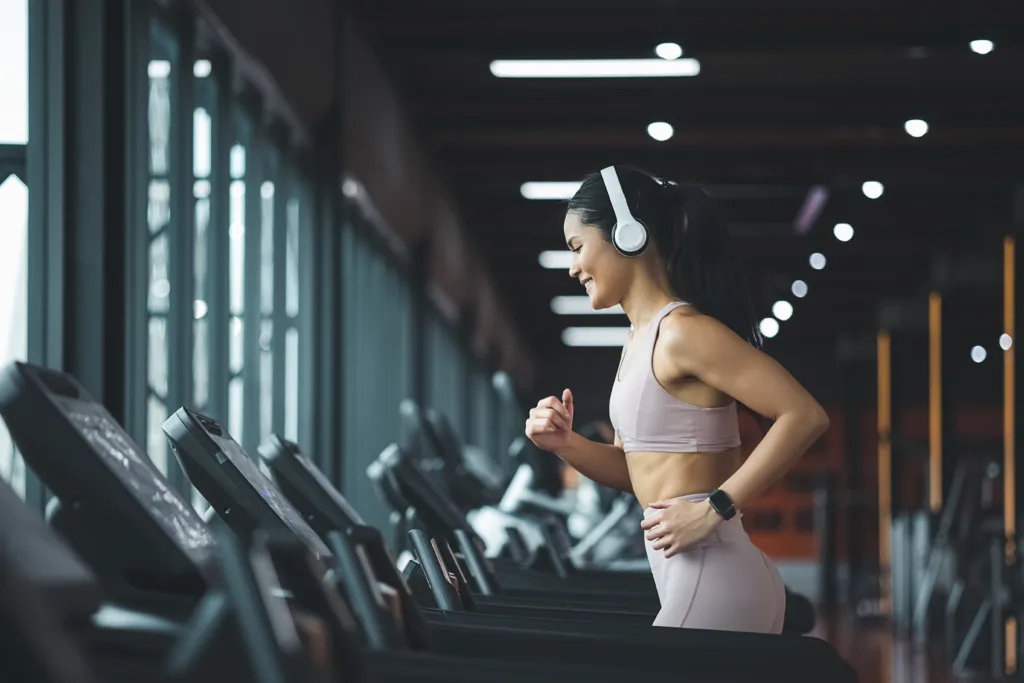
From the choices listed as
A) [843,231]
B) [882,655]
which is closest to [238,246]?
[882,655]

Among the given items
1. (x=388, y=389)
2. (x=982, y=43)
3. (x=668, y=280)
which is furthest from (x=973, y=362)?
(x=668, y=280)

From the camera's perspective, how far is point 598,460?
234 centimetres

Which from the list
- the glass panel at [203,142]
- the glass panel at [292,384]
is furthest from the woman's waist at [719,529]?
the glass panel at [292,384]

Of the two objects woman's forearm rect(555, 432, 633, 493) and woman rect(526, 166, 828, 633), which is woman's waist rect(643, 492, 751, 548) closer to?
woman rect(526, 166, 828, 633)

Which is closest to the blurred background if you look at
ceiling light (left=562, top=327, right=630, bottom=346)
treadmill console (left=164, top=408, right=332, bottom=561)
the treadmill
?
the treadmill

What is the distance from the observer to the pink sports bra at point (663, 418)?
2145mm

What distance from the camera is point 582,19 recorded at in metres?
6.73

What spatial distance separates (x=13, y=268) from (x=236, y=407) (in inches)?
89.5

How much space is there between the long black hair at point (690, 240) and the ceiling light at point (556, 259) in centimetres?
1040

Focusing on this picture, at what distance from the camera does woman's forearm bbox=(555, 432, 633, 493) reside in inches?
90.9

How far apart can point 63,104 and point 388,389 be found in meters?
6.21

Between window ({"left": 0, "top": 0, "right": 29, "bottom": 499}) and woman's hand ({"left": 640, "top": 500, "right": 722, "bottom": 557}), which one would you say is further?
window ({"left": 0, "top": 0, "right": 29, "bottom": 499})

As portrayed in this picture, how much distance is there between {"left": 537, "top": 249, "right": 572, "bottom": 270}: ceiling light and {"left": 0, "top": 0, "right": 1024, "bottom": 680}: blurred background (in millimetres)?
39

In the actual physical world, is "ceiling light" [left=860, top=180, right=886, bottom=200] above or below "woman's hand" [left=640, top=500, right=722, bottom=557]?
above
